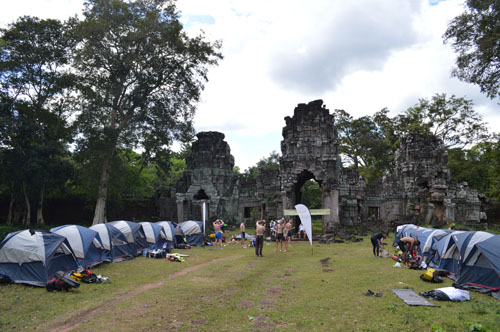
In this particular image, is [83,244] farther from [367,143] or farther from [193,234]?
[367,143]

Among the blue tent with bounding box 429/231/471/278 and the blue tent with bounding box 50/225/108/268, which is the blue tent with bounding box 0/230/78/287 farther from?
the blue tent with bounding box 429/231/471/278

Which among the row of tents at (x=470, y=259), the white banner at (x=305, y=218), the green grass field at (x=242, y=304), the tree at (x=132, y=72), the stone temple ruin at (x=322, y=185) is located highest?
the tree at (x=132, y=72)

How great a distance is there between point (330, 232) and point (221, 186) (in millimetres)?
12007

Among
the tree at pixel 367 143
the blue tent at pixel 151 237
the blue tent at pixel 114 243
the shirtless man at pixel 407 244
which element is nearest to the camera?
the shirtless man at pixel 407 244

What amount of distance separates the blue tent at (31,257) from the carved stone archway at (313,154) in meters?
17.7

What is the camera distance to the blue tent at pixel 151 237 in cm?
1662

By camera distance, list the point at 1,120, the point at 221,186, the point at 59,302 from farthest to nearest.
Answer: the point at 221,186, the point at 1,120, the point at 59,302

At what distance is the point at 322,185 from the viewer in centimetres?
2500

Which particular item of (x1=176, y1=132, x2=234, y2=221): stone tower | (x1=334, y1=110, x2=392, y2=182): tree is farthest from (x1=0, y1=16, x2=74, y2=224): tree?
(x1=334, y1=110, x2=392, y2=182): tree

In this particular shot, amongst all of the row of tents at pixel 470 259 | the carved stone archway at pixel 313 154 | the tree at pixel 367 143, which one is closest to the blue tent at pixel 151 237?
the carved stone archway at pixel 313 154

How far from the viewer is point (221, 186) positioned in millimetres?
31812

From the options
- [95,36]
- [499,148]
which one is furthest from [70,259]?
[499,148]

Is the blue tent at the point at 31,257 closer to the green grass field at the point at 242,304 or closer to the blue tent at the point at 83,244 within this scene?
the green grass field at the point at 242,304

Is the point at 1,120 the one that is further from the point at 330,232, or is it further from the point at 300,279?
the point at 330,232
